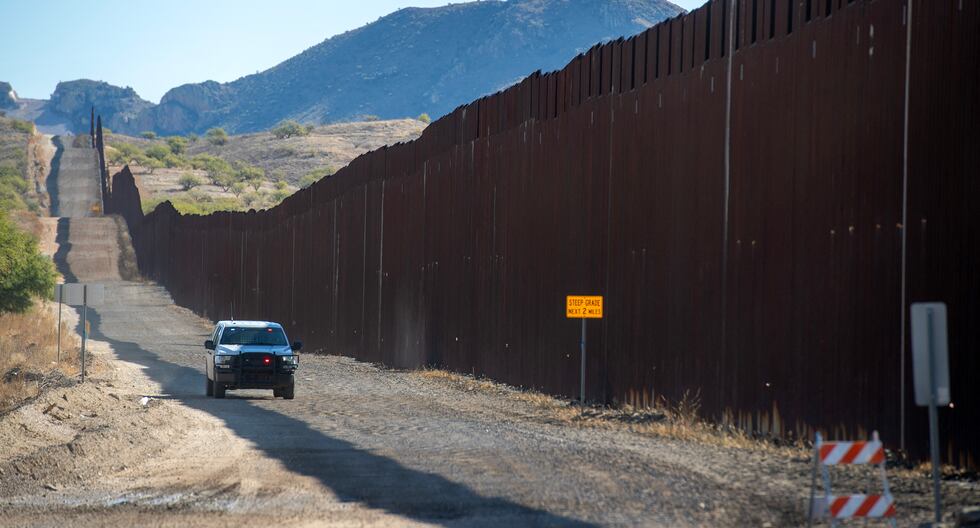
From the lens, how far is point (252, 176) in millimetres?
149250

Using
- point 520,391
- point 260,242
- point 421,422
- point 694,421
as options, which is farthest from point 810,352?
point 260,242

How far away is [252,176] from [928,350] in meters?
141

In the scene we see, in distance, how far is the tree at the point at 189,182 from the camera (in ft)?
471

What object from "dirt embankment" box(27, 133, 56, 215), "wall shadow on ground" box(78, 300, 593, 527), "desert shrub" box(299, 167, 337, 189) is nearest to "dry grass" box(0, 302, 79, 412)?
"wall shadow on ground" box(78, 300, 593, 527)

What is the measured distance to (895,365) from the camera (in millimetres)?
16547

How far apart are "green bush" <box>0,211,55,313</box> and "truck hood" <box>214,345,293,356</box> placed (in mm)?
32666

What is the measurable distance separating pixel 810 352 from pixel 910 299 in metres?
2.49

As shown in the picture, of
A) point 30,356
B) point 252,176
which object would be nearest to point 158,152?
point 252,176

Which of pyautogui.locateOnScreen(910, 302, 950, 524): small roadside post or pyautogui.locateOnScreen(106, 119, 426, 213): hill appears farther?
pyautogui.locateOnScreen(106, 119, 426, 213): hill

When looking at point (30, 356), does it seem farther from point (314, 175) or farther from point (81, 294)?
point (314, 175)

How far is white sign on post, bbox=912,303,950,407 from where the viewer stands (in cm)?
1192

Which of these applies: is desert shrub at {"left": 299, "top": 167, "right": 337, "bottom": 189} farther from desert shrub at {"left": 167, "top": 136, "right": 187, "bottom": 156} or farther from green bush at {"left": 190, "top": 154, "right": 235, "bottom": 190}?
desert shrub at {"left": 167, "top": 136, "right": 187, "bottom": 156}

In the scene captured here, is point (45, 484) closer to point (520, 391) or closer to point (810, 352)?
point (810, 352)

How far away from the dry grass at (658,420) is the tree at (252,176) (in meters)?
119
